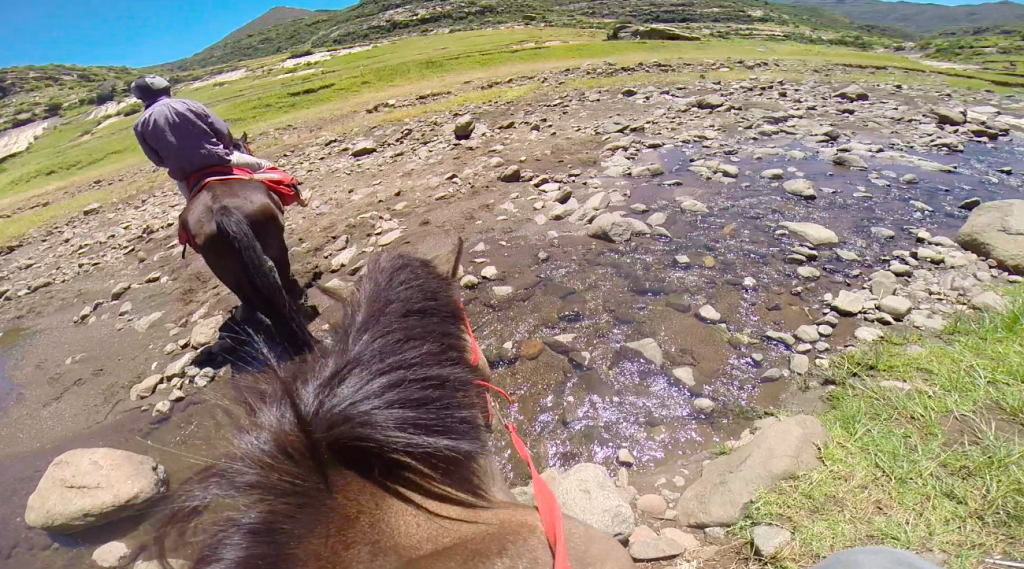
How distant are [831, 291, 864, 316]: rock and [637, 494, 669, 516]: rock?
90.4 inches

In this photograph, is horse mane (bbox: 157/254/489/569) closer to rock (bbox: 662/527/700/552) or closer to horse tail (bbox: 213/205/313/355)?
rock (bbox: 662/527/700/552)

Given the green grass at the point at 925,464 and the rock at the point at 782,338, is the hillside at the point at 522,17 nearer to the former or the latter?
the rock at the point at 782,338

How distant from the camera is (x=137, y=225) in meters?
9.12

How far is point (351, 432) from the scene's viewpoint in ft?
4.58

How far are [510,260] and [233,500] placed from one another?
12.8 ft

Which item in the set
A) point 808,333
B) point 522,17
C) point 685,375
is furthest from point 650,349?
point 522,17

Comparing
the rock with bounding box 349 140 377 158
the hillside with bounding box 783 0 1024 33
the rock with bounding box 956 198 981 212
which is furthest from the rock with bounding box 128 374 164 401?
the hillside with bounding box 783 0 1024 33

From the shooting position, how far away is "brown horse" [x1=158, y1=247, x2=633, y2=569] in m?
1.26

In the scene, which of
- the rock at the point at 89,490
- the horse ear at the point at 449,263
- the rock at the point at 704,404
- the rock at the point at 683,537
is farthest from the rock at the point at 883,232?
the rock at the point at 89,490

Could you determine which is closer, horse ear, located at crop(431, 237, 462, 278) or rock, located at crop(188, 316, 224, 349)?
horse ear, located at crop(431, 237, 462, 278)

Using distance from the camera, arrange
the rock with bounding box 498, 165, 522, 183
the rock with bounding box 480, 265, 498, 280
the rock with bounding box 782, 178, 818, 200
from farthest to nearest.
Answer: the rock with bounding box 498, 165, 522, 183
the rock with bounding box 782, 178, 818, 200
the rock with bounding box 480, 265, 498, 280

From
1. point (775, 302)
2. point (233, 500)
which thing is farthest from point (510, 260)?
point (233, 500)

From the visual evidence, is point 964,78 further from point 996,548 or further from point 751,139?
point 996,548

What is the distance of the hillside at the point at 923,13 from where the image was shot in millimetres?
142488
